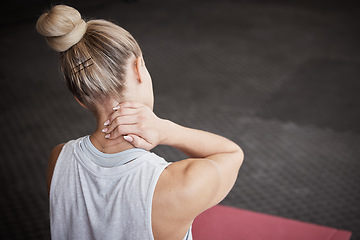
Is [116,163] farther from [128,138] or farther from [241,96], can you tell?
[241,96]

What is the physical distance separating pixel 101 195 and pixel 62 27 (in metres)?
0.38

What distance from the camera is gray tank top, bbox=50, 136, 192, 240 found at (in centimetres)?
88

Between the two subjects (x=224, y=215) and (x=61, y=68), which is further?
(x=224, y=215)

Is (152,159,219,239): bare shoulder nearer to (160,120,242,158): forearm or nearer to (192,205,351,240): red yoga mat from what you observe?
(160,120,242,158): forearm

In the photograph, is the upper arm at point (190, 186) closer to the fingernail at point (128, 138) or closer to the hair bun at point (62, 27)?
the fingernail at point (128, 138)

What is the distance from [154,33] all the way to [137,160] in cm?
375

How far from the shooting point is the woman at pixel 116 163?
880 mm

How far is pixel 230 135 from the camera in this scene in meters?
2.77

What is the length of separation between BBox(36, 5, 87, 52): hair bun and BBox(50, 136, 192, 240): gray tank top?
0.24 metres

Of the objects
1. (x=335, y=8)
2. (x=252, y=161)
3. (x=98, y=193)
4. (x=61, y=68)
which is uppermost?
(x=61, y=68)

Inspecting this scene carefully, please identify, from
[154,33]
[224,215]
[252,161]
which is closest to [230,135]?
[252,161]

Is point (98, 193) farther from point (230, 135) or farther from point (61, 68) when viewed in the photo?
point (230, 135)

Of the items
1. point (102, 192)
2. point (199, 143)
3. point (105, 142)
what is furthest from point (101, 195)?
point (199, 143)

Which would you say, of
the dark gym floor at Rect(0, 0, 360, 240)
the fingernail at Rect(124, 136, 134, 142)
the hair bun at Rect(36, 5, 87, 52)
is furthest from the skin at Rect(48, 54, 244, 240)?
the dark gym floor at Rect(0, 0, 360, 240)
